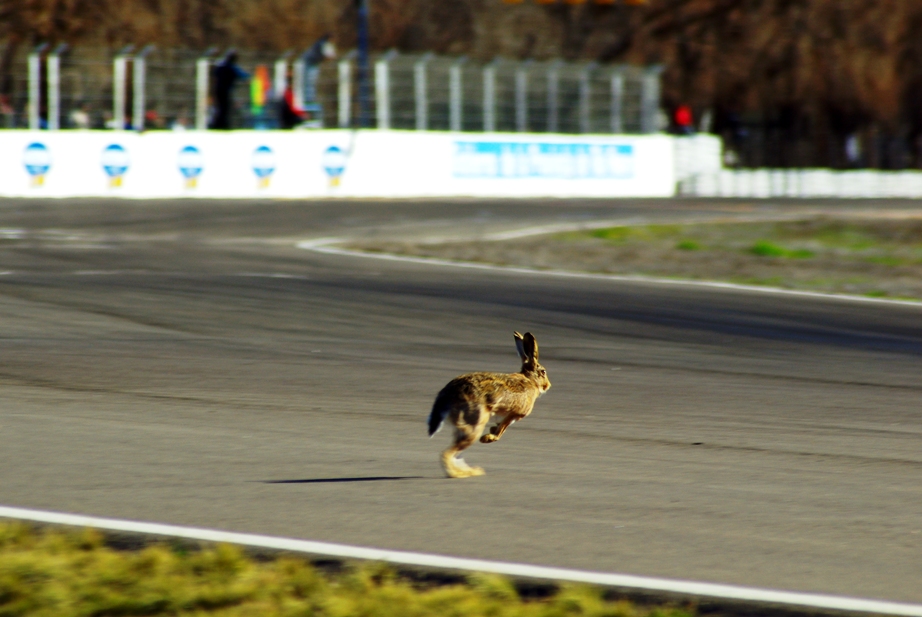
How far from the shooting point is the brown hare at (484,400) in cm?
627

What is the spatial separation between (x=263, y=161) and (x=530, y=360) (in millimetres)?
24732

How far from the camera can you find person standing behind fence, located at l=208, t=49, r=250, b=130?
1232 inches

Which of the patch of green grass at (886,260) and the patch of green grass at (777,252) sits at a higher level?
the patch of green grass at (777,252)

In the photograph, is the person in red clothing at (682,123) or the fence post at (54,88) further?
the person in red clothing at (682,123)

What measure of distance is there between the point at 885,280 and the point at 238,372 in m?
11.3

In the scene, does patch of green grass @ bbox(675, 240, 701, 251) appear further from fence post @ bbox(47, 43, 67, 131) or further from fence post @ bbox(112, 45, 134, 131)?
fence post @ bbox(47, 43, 67, 131)

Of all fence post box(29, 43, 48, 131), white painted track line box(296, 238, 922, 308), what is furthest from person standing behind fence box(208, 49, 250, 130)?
white painted track line box(296, 238, 922, 308)

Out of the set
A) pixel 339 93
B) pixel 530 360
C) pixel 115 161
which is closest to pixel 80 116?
pixel 115 161

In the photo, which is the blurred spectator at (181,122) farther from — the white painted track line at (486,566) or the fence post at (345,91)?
the white painted track line at (486,566)

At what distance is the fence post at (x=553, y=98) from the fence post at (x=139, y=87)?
1098 cm

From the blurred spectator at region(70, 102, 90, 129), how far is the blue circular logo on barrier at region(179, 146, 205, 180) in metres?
2.25

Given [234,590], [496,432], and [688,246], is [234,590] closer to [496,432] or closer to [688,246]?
[496,432]

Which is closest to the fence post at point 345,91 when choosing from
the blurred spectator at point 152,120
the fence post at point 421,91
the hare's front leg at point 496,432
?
the fence post at point 421,91

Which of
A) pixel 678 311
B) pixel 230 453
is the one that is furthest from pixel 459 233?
pixel 230 453
